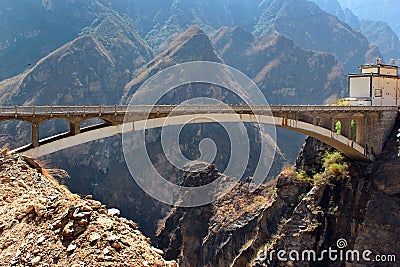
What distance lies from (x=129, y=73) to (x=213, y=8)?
2988 inches

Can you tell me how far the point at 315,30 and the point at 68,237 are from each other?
158 metres

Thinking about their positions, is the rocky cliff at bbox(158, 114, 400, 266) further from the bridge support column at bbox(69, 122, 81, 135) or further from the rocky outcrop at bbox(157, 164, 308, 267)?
the bridge support column at bbox(69, 122, 81, 135)

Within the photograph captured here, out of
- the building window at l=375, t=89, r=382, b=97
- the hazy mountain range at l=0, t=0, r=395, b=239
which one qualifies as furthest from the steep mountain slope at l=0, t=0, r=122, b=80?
the building window at l=375, t=89, r=382, b=97

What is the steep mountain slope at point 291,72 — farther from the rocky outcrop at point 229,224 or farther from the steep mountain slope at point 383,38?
the rocky outcrop at point 229,224

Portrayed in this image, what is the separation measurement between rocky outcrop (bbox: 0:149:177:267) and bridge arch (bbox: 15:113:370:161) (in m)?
7.94

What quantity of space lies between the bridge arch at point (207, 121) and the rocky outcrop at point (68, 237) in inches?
313

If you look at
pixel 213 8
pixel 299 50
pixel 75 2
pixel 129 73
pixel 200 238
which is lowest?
pixel 200 238

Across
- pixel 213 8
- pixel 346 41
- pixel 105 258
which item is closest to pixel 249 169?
pixel 105 258

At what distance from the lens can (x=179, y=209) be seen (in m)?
39.1

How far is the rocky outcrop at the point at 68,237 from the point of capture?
287 inches

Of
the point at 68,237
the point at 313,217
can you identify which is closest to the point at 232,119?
the point at 313,217

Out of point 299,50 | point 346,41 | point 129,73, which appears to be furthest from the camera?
point 346,41

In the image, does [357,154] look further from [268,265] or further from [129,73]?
[129,73]

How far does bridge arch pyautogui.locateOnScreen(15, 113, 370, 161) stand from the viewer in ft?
58.9
